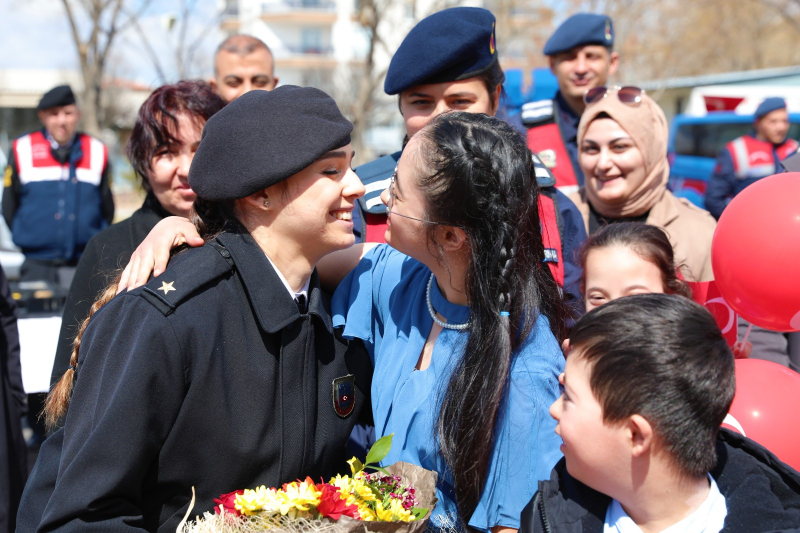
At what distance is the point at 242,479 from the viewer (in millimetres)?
1880

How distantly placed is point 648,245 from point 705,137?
472 inches

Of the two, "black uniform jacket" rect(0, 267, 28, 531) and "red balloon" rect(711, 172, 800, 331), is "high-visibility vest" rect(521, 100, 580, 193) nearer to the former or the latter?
"red balloon" rect(711, 172, 800, 331)

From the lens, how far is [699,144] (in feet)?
43.7

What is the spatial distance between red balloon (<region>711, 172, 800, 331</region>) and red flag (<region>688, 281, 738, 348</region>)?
331 millimetres

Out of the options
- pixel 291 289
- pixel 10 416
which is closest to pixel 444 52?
pixel 291 289

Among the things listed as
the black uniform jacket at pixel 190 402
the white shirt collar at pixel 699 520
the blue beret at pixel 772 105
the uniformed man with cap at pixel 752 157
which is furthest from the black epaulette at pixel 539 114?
the blue beret at pixel 772 105

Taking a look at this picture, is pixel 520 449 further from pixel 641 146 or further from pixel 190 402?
pixel 641 146

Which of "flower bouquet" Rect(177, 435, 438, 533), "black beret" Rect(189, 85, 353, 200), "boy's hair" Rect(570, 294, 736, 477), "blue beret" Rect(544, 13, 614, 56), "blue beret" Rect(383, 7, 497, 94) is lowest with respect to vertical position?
"flower bouquet" Rect(177, 435, 438, 533)

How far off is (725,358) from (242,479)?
125 cm

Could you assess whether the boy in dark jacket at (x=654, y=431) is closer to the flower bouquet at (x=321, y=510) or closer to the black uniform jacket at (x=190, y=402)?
the flower bouquet at (x=321, y=510)

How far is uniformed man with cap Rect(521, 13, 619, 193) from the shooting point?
416 cm

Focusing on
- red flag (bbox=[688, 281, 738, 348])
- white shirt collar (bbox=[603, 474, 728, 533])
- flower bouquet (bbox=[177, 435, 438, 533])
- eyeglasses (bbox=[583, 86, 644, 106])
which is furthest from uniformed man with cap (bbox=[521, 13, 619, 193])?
flower bouquet (bbox=[177, 435, 438, 533])

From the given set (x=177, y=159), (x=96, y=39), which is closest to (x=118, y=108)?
(x=96, y=39)

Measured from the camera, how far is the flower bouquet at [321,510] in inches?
58.6
